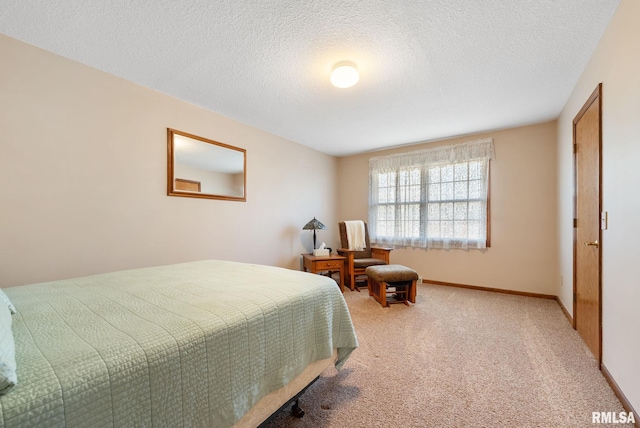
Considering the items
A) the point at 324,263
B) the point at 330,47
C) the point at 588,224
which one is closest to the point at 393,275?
the point at 324,263

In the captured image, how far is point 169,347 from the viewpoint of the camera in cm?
85

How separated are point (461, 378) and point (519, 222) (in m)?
2.81

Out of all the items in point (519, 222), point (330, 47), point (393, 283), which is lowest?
point (393, 283)

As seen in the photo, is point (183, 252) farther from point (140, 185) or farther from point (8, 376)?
point (8, 376)

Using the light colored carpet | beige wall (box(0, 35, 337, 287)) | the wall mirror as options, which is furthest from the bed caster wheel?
the wall mirror

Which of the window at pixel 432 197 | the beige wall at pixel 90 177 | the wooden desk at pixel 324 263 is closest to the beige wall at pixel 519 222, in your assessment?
the window at pixel 432 197

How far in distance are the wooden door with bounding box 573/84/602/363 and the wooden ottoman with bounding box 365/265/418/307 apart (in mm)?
1479

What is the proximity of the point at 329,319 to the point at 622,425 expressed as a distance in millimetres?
1603

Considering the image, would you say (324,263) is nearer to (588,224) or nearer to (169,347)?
(588,224)

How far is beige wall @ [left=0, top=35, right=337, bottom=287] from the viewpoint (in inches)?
72.3

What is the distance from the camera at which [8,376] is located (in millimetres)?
591

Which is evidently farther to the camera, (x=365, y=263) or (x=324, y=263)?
(x=365, y=263)

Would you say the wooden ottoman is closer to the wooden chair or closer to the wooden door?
the wooden chair

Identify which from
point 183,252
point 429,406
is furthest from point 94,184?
point 429,406
